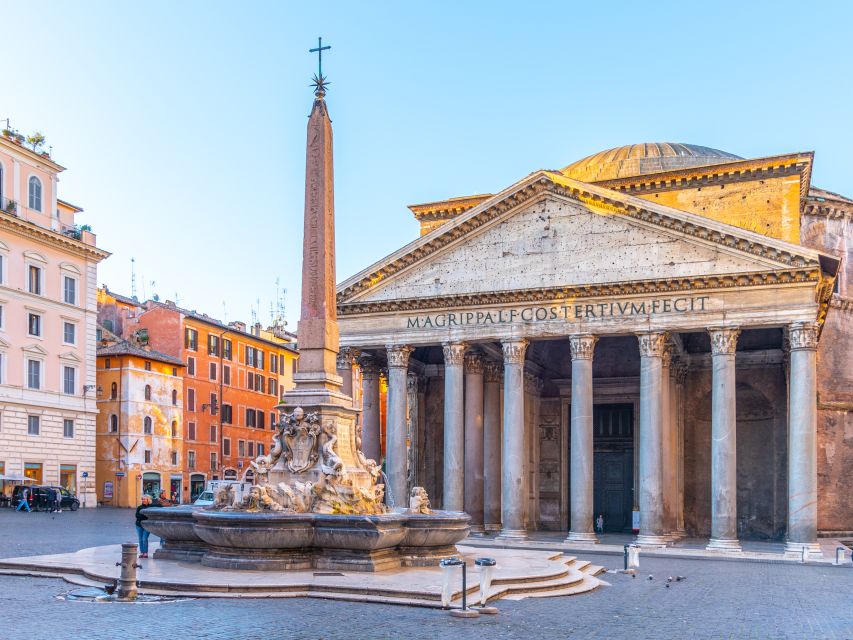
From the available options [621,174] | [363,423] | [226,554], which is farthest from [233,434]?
[226,554]

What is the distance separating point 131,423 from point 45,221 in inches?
442

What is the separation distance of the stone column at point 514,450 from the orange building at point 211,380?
25.9 meters

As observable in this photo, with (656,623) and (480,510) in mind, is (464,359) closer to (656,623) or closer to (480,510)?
(480,510)

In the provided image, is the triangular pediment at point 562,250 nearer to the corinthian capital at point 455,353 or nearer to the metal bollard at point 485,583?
the corinthian capital at point 455,353

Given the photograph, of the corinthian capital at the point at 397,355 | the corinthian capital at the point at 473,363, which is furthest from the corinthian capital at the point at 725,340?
the corinthian capital at the point at 397,355

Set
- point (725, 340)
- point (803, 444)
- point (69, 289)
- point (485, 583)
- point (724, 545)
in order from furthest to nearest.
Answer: point (69, 289) → point (725, 340) → point (724, 545) → point (803, 444) → point (485, 583)

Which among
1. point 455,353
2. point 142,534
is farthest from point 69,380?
point 142,534

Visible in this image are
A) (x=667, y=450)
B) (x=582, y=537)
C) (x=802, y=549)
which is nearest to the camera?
(x=802, y=549)

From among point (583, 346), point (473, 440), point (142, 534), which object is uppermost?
point (583, 346)

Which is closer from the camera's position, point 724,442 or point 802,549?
point 802,549

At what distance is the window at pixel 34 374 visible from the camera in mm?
39344

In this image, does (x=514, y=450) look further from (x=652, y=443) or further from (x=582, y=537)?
(x=652, y=443)

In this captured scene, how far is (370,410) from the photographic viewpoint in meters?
33.6

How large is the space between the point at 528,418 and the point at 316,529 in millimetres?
23054
